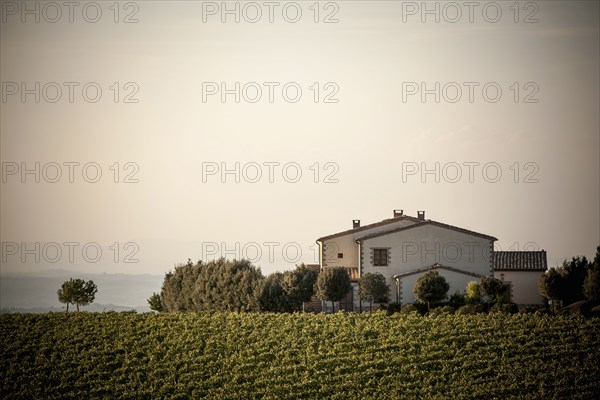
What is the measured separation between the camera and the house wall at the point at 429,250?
6550 centimetres

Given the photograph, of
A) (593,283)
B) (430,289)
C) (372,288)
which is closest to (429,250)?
(372,288)

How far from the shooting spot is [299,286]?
5966cm

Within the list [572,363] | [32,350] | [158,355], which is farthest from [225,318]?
[572,363]

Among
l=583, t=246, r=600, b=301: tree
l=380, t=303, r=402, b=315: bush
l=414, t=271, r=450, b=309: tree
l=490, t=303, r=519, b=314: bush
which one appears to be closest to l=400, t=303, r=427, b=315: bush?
l=414, t=271, r=450, b=309: tree

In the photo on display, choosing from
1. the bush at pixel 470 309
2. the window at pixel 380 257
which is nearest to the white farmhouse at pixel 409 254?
the window at pixel 380 257

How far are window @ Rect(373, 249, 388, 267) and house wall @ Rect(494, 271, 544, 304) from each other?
830 centimetres

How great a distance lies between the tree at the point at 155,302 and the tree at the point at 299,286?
15243mm

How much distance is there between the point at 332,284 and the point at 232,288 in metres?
6.93

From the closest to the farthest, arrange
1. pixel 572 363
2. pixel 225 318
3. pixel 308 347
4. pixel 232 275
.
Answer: pixel 572 363 < pixel 308 347 < pixel 225 318 < pixel 232 275

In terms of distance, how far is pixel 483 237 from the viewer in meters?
66.6

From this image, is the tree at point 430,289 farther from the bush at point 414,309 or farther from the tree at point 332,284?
the tree at point 332,284

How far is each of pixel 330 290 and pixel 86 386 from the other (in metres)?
19.1

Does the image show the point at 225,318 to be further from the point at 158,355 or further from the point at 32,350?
the point at 32,350

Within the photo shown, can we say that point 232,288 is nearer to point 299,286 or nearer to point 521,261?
point 299,286
